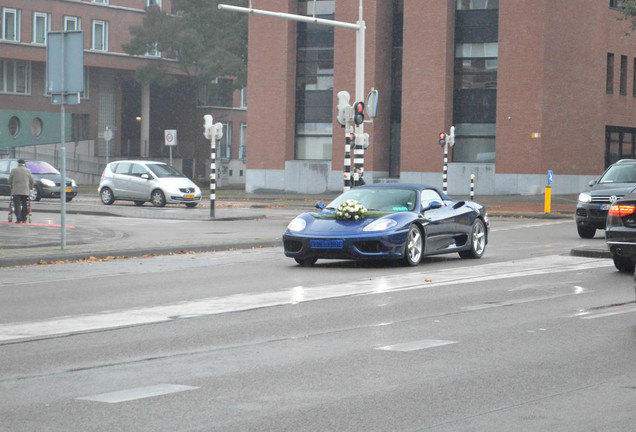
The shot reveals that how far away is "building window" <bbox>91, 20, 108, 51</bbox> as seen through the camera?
72.5 metres

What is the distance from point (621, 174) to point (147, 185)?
1922cm

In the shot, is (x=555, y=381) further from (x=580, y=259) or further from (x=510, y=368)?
(x=580, y=259)

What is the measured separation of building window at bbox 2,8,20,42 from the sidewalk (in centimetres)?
3231

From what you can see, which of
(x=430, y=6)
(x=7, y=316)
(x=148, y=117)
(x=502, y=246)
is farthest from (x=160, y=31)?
(x=7, y=316)

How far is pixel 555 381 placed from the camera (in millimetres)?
7504

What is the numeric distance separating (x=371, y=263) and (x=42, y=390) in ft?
35.1

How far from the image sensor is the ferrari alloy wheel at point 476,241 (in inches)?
719

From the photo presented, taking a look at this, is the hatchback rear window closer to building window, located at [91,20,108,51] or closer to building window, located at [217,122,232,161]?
building window, located at [91,20,108,51]

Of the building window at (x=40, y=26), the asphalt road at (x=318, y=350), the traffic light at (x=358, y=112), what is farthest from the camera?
the building window at (x=40, y=26)

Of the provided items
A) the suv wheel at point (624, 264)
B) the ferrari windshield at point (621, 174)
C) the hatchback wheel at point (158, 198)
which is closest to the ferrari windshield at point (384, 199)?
the suv wheel at point (624, 264)

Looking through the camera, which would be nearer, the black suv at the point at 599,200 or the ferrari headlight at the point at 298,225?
the ferrari headlight at the point at 298,225

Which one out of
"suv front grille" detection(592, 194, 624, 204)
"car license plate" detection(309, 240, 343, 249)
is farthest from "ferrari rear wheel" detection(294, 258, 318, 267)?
"suv front grille" detection(592, 194, 624, 204)

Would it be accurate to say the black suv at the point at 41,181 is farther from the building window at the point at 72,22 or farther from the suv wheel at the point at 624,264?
the building window at the point at 72,22

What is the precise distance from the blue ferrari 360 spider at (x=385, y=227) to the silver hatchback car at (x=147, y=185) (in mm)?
21812
